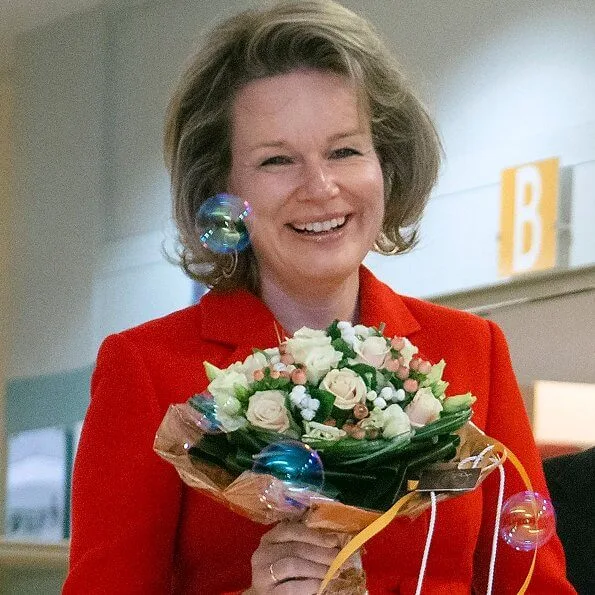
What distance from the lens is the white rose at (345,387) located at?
1.03m

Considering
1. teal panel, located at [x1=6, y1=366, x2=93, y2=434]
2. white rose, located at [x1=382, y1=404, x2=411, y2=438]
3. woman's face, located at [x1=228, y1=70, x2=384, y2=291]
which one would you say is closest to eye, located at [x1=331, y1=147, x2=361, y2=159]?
woman's face, located at [x1=228, y1=70, x2=384, y2=291]

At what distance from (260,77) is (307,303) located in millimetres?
289

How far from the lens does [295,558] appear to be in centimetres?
112

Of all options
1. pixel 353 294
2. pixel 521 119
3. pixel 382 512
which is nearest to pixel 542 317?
pixel 521 119

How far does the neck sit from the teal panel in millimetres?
3401

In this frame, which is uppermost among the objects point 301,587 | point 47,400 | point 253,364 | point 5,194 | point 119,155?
point 5,194

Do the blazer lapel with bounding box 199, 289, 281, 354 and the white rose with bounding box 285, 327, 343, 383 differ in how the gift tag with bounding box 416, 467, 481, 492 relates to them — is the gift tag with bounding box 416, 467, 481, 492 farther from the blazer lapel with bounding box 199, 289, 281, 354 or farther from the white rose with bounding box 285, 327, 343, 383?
the blazer lapel with bounding box 199, 289, 281, 354

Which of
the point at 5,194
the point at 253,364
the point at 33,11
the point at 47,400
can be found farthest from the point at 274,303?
the point at 5,194

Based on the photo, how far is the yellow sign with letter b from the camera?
124 inches

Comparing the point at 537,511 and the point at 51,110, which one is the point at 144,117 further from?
the point at 537,511

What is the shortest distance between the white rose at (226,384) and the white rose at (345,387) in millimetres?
83

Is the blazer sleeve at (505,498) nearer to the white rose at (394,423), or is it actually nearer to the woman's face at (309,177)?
the woman's face at (309,177)

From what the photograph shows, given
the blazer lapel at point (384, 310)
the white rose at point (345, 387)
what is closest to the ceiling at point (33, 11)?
the blazer lapel at point (384, 310)

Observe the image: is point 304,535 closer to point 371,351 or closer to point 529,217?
point 371,351
